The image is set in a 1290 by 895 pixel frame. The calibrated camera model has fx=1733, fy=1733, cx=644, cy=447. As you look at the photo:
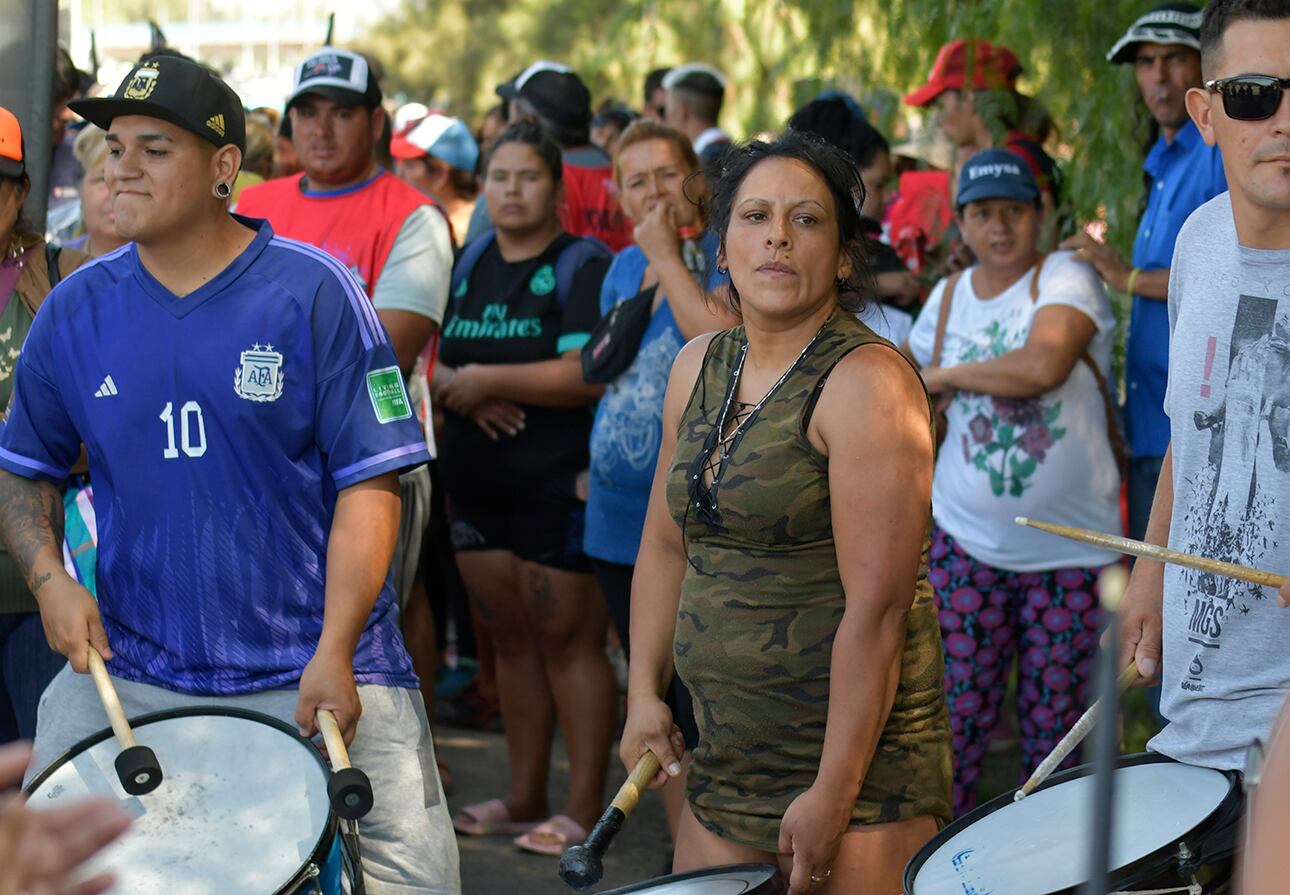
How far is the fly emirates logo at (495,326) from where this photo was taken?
5.65 metres

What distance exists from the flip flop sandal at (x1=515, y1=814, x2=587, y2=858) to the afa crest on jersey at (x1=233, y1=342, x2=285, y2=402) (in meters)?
2.42

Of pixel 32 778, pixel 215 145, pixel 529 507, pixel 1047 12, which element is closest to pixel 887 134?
pixel 1047 12

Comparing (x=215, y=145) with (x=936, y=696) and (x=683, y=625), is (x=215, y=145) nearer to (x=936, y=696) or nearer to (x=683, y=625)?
(x=683, y=625)

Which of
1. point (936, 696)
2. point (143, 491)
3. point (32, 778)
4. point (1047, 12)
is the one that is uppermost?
point (1047, 12)

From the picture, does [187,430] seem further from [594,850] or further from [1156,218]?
[1156,218]

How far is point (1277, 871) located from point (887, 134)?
6259 mm

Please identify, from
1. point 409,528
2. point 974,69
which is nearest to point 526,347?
point 409,528

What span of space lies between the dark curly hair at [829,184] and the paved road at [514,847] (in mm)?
1959

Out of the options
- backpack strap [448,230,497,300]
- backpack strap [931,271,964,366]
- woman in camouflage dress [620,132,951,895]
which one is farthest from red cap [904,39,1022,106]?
woman in camouflage dress [620,132,951,895]

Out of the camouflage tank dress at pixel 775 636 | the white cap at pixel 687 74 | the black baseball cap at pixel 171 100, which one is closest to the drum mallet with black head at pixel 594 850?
the camouflage tank dress at pixel 775 636

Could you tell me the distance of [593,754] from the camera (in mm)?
5578

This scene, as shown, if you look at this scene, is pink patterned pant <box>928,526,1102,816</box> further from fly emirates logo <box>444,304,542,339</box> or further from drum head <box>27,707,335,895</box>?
drum head <box>27,707,335,895</box>

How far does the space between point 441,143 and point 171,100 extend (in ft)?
14.9

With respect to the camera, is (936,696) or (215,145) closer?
(936,696)
